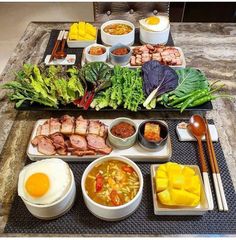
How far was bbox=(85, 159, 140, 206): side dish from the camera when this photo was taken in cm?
101

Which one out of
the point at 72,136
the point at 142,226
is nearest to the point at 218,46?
the point at 72,136

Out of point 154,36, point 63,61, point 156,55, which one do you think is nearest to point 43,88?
point 63,61

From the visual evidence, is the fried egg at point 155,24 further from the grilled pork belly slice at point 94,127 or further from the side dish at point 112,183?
the side dish at point 112,183

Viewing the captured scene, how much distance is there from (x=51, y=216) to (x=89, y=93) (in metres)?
0.65

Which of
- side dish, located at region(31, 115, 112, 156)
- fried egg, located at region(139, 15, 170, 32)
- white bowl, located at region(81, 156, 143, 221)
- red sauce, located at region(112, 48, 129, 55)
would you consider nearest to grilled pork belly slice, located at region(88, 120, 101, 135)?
side dish, located at region(31, 115, 112, 156)

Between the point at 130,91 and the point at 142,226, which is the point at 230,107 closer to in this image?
the point at 130,91

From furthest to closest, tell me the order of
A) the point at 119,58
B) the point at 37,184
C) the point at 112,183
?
the point at 119,58 → the point at 112,183 → the point at 37,184

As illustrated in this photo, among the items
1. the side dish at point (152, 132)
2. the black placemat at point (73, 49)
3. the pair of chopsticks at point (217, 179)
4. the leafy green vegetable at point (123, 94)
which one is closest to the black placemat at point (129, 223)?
the pair of chopsticks at point (217, 179)

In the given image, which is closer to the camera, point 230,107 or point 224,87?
point 230,107

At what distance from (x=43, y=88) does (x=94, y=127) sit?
36cm

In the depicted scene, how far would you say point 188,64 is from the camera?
5.74 feet

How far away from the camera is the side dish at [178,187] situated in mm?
972

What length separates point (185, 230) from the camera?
3.30ft

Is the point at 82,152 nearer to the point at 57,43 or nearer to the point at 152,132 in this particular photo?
the point at 152,132
